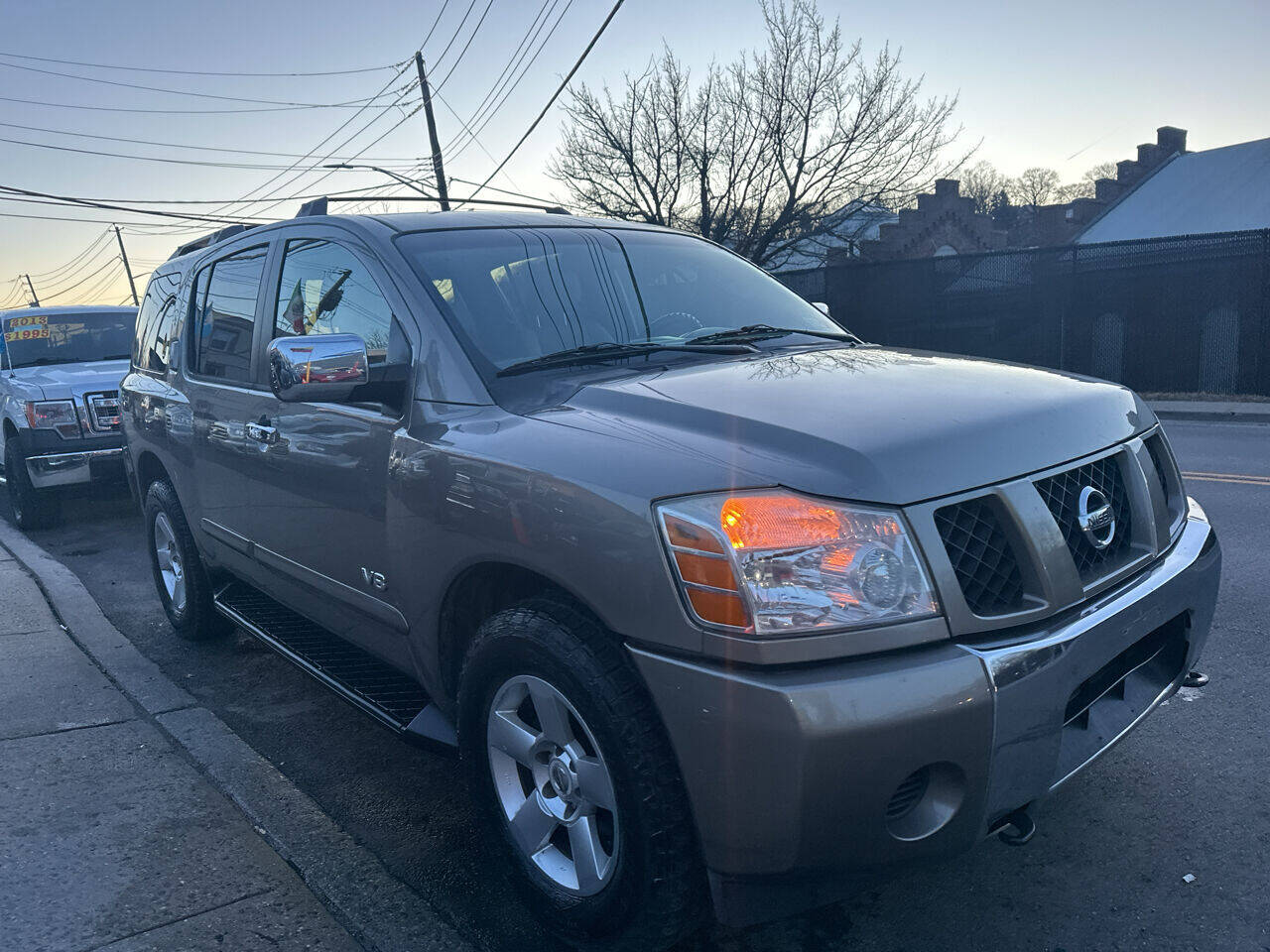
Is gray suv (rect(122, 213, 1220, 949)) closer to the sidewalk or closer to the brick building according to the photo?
the sidewalk

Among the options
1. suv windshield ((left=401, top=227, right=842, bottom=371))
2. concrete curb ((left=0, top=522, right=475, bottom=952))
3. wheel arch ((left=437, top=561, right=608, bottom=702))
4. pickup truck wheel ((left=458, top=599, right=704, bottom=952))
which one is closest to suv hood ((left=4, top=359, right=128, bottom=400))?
concrete curb ((left=0, top=522, right=475, bottom=952))

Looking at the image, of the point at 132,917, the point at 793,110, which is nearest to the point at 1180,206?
the point at 793,110

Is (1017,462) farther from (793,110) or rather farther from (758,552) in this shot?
(793,110)

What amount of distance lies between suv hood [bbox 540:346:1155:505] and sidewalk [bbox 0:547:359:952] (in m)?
1.55

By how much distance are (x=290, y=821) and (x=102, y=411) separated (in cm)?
722

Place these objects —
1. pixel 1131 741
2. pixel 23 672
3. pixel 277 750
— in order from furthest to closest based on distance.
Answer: pixel 23 672 → pixel 277 750 → pixel 1131 741

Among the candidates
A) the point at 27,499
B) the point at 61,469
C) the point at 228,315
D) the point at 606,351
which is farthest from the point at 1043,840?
the point at 27,499

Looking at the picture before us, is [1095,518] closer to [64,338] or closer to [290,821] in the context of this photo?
[290,821]

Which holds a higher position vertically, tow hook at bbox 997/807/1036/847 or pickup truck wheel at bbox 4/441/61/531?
tow hook at bbox 997/807/1036/847

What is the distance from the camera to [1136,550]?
2537mm

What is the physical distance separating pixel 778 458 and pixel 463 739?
118 centimetres

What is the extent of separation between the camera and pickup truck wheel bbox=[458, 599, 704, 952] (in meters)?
2.13

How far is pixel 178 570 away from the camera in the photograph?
5184mm

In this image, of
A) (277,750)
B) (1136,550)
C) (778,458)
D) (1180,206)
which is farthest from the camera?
(1180,206)
